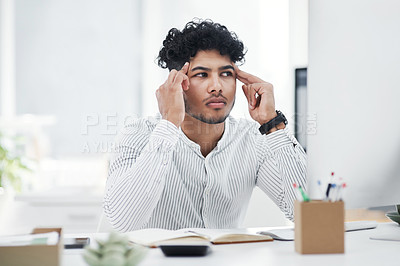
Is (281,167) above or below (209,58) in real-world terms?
below

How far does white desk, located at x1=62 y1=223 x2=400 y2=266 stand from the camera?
2.84 ft

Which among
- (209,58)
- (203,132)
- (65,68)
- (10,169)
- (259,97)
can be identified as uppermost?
(65,68)

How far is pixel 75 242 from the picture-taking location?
3.32 feet

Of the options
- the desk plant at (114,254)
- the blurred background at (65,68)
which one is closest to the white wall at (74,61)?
the blurred background at (65,68)

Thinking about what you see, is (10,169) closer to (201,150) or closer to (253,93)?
(201,150)

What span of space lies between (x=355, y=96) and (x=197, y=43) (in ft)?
2.25

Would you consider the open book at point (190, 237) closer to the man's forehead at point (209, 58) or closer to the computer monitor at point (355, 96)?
the computer monitor at point (355, 96)

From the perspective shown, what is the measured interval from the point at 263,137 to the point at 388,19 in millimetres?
661

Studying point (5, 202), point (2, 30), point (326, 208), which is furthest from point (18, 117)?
point (326, 208)

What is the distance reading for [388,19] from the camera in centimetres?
100

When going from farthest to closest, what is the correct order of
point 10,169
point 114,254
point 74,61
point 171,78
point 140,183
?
1. point 74,61
2. point 10,169
3. point 171,78
4. point 140,183
5. point 114,254

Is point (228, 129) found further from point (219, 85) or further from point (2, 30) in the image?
point (2, 30)

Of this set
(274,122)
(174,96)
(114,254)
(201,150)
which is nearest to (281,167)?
(274,122)

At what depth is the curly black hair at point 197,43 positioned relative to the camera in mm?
1561
